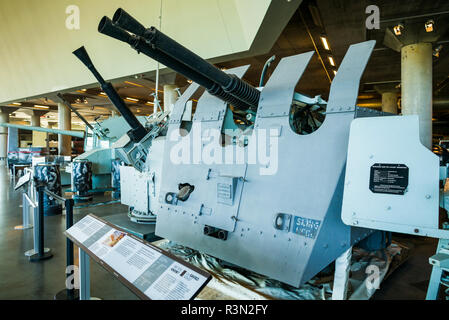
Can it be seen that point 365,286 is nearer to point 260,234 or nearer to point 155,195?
point 260,234

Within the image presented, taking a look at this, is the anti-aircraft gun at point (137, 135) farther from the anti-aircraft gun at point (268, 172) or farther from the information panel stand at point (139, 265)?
the information panel stand at point (139, 265)

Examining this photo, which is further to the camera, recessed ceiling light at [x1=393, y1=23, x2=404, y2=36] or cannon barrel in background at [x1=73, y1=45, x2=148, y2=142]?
recessed ceiling light at [x1=393, y1=23, x2=404, y2=36]

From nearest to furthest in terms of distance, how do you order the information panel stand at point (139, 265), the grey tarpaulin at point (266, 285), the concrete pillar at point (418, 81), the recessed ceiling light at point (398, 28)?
the information panel stand at point (139, 265) → the grey tarpaulin at point (266, 285) → the recessed ceiling light at point (398, 28) → the concrete pillar at point (418, 81)

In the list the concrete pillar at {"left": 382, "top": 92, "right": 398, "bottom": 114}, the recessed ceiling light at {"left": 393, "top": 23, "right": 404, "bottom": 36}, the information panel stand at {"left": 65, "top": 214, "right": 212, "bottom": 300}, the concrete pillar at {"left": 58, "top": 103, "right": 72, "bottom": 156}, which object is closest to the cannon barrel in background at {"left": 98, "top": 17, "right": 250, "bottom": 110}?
the information panel stand at {"left": 65, "top": 214, "right": 212, "bottom": 300}

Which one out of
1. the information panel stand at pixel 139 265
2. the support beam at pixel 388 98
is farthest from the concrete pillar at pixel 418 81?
the information panel stand at pixel 139 265

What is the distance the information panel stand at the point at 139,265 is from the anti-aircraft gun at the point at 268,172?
3.32 ft

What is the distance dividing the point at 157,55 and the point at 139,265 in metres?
1.36

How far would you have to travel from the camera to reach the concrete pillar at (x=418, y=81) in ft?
23.4

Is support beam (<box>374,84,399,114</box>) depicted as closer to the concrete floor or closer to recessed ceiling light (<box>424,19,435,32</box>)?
recessed ceiling light (<box>424,19,435,32</box>)

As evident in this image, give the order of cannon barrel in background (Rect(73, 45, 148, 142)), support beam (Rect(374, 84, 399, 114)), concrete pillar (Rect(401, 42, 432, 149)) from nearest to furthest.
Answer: cannon barrel in background (Rect(73, 45, 148, 142)) < concrete pillar (Rect(401, 42, 432, 149)) < support beam (Rect(374, 84, 399, 114))

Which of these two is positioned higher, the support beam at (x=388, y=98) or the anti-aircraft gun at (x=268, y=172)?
the support beam at (x=388, y=98)

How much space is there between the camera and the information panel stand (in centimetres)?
132
